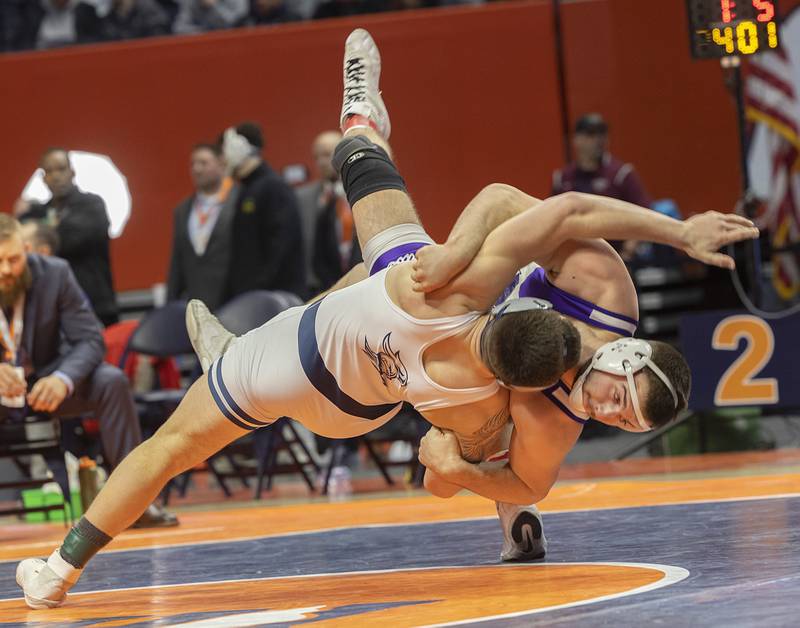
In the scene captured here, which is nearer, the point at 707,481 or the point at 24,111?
the point at 707,481

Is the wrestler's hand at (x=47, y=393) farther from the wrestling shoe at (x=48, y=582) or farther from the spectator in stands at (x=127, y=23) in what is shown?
the spectator in stands at (x=127, y=23)

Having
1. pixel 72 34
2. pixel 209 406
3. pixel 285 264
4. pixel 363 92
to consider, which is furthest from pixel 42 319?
pixel 72 34

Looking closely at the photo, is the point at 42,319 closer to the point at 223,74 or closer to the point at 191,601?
the point at 191,601

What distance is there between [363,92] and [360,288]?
113 cm

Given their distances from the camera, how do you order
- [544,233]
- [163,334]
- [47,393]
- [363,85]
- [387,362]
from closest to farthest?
[544,233] < [387,362] < [363,85] < [47,393] < [163,334]

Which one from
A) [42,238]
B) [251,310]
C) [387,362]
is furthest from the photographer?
[42,238]

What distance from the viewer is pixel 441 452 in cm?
367

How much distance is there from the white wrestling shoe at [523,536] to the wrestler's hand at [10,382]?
2688 mm

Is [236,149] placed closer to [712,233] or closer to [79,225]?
[79,225]

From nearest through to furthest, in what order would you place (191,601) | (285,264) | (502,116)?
(191,601) < (285,264) < (502,116)

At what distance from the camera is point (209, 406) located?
3.71 m

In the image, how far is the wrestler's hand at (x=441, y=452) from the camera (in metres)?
3.65

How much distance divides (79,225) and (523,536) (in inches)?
174

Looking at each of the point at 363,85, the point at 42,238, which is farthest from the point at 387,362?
the point at 42,238
